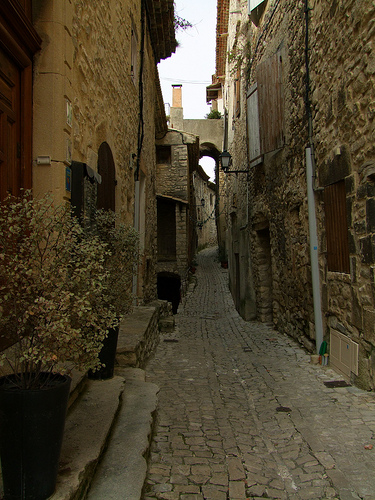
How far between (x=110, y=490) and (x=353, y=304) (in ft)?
9.98

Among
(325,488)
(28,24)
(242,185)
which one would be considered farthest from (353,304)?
(242,185)

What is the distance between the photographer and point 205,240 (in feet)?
109

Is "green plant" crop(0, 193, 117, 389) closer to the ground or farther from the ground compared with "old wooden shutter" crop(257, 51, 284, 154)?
closer to the ground

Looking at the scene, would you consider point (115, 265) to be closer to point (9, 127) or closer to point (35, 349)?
point (9, 127)

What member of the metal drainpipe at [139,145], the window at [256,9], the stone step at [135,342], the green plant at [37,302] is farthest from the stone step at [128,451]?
the window at [256,9]

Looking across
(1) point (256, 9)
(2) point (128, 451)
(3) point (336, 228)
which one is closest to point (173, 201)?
(1) point (256, 9)

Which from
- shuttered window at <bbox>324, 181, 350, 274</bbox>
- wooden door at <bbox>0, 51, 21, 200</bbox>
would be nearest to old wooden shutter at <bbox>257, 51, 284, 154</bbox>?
shuttered window at <bbox>324, 181, 350, 274</bbox>

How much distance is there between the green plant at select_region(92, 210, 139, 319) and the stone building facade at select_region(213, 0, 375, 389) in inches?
87.7

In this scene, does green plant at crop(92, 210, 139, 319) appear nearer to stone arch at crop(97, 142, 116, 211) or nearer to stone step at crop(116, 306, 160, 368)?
Result: stone step at crop(116, 306, 160, 368)

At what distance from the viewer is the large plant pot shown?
1540 mm

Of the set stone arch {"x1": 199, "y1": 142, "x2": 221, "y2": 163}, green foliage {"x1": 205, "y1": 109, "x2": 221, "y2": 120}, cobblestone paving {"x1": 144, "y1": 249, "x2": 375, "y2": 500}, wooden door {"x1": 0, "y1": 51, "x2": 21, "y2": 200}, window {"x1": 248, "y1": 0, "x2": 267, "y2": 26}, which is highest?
green foliage {"x1": 205, "y1": 109, "x2": 221, "y2": 120}

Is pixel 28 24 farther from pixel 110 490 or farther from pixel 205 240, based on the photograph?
pixel 205 240

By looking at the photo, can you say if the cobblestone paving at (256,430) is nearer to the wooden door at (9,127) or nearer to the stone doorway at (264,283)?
the wooden door at (9,127)

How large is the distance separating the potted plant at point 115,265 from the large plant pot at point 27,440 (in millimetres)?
1611
